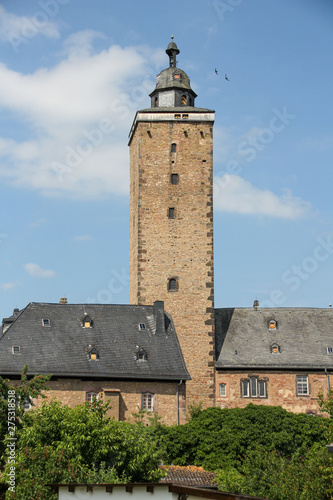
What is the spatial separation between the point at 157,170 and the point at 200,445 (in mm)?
14726

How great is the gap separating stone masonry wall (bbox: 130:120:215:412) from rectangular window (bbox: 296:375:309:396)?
4.45m

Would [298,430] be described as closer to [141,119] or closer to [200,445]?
[200,445]

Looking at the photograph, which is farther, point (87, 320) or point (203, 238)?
point (203, 238)

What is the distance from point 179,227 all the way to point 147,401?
9536mm

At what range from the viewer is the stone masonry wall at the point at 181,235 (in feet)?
132

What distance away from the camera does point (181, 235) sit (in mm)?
41344

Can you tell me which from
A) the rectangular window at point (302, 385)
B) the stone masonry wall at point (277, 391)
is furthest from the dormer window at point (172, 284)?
the rectangular window at point (302, 385)

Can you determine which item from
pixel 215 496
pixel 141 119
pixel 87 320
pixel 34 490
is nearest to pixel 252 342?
pixel 87 320

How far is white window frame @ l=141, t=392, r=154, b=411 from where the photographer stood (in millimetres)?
36500

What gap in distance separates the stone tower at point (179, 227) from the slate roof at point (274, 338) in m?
1.87

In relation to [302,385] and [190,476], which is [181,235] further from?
[190,476]

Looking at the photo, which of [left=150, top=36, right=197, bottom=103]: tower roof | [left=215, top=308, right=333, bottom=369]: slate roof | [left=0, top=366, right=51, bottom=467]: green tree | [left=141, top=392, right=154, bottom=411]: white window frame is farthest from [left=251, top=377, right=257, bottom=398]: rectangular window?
[left=150, top=36, right=197, bottom=103]: tower roof

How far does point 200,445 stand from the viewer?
115 ft

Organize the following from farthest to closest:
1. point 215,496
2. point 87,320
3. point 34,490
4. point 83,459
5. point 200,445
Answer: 1. point 87,320
2. point 200,445
3. point 83,459
4. point 34,490
5. point 215,496
